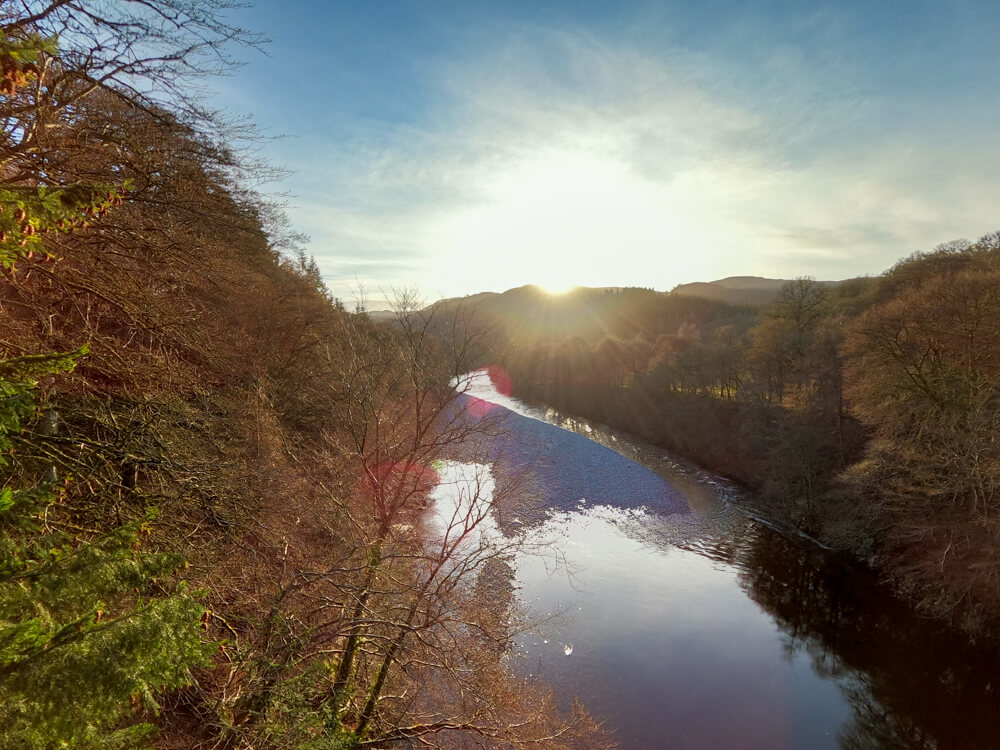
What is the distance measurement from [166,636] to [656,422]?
117ft

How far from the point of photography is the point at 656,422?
35.6 m

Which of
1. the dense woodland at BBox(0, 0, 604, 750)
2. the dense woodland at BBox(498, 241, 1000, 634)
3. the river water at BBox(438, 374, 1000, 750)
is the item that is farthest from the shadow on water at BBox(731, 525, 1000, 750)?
the dense woodland at BBox(0, 0, 604, 750)

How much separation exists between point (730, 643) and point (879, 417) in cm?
937

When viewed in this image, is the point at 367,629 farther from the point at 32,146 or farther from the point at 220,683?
the point at 32,146

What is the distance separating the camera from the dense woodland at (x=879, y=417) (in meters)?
12.8

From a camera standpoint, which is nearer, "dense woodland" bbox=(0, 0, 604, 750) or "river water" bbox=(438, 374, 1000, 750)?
"dense woodland" bbox=(0, 0, 604, 750)

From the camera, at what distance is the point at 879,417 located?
1614cm

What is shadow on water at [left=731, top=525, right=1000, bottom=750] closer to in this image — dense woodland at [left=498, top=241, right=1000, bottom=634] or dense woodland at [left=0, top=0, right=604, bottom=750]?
dense woodland at [left=498, top=241, right=1000, bottom=634]

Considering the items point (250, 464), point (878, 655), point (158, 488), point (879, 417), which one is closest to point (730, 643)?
point (878, 655)

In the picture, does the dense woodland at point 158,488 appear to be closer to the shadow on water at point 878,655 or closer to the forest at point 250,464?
the forest at point 250,464

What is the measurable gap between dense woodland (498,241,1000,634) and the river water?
68.1 inches

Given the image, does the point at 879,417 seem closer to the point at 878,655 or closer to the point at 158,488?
the point at 878,655

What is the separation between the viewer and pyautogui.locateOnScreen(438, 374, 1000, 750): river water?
33.5ft

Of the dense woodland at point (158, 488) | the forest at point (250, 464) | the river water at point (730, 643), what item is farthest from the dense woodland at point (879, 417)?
the dense woodland at point (158, 488)
